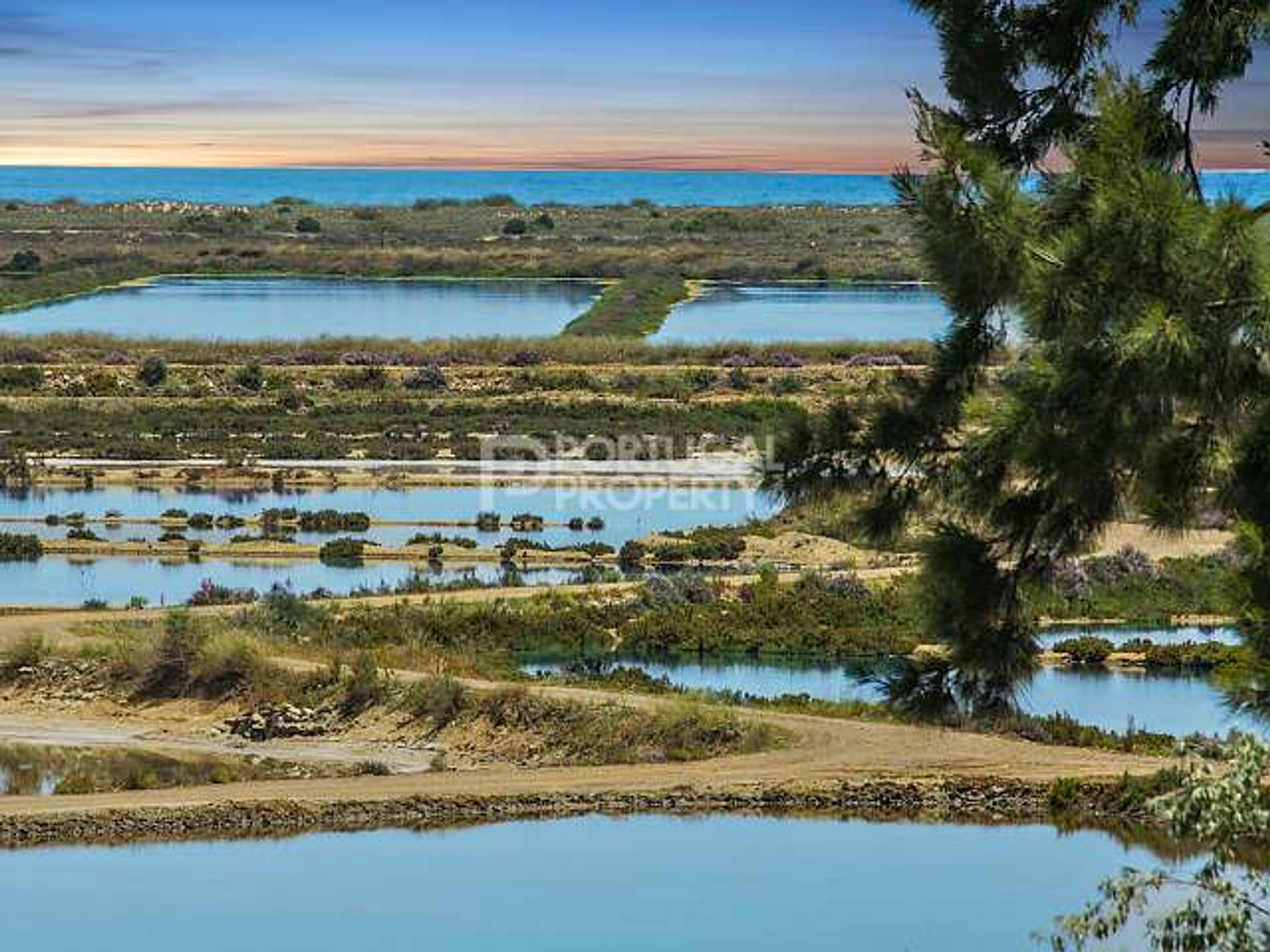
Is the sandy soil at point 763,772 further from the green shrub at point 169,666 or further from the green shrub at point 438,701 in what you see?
the green shrub at point 169,666

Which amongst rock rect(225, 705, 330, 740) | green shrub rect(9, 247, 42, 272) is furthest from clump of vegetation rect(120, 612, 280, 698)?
green shrub rect(9, 247, 42, 272)

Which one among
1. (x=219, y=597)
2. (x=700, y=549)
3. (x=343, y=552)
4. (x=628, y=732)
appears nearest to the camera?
(x=628, y=732)

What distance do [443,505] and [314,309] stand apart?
4728cm

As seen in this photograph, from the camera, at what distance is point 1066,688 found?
30.4m

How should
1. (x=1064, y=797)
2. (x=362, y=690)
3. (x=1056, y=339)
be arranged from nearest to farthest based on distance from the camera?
(x=1056, y=339)
(x=1064, y=797)
(x=362, y=690)

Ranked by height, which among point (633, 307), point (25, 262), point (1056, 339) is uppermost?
point (1056, 339)

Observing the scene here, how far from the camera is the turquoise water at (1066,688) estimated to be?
28375 millimetres

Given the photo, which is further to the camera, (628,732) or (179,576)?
(179,576)

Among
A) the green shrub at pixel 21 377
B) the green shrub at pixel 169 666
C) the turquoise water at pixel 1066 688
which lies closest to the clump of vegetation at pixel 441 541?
the turquoise water at pixel 1066 688

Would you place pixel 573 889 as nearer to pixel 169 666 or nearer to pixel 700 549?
pixel 169 666

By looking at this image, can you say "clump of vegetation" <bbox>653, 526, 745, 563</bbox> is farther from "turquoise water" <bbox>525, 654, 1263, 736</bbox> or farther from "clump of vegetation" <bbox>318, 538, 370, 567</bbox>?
"turquoise water" <bbox>525, 654, 1263, 736</bbox>

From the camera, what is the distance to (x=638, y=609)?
3425 centimetres

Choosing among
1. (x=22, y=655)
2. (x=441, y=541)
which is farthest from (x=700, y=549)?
(x=22, y=655)

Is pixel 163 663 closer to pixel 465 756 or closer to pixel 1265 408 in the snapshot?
pixel 465 756
